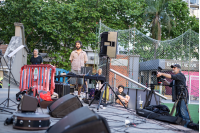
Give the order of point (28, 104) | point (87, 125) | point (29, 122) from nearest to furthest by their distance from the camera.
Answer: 1. point (87, 125)
2. point (29, 122)
3. point (28, 104)

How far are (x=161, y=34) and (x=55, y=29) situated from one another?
1386 centimetres

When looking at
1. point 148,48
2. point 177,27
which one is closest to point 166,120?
point 148,48

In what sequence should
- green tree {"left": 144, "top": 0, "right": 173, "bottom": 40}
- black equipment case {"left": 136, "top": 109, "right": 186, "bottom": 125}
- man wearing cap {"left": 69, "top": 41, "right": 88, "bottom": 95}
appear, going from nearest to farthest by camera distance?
black equipment case {"left": 136, "top": 109, "right": 186, "bottom": 125} < man wearing cap {"left": 69, "top": 41, "right": 88, "bottom": 95} < green tree {"left": 144, "top": 0, "right": 173, "bottom": 40}

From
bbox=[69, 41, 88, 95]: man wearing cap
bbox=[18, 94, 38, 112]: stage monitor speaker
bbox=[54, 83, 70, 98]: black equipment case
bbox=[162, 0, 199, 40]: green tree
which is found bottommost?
bbox=[54, 83, 70, 98]: black equipment case

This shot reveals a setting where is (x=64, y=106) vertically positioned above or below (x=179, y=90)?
below

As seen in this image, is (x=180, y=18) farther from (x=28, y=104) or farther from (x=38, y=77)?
(x=28, y=104)

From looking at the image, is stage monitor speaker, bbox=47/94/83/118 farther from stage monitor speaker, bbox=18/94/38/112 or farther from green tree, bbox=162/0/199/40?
green tree, bbox=162/0/199/40

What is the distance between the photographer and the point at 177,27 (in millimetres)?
26203

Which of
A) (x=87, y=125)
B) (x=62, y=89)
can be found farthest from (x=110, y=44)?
(x=87, y=125)

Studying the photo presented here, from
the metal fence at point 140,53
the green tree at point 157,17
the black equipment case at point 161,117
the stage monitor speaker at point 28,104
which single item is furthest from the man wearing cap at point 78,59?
the green tree at point 157,17

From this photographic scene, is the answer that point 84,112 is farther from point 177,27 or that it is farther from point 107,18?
point 177,27

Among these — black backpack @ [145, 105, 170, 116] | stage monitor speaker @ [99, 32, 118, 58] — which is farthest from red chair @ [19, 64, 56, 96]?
black backpack @ [145, 105, 170, 116]

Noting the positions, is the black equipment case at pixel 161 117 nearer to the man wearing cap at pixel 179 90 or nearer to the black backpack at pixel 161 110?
the black backpack at pixel 161 110

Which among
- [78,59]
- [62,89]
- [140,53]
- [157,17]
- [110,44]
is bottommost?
[62,89]
